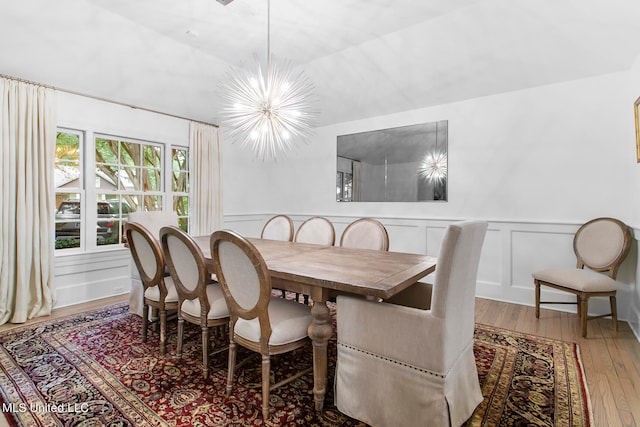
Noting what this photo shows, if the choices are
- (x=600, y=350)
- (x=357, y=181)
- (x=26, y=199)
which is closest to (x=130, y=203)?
(x=26, y=199)

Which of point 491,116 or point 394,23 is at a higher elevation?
point 394,23

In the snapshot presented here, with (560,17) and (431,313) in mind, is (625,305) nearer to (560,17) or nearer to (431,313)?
(560,17)

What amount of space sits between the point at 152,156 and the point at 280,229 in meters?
2.24

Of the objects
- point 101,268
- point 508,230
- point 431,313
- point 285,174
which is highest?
point 285,174

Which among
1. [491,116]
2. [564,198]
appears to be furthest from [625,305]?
[491,116]

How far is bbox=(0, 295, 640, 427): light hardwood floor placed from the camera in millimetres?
1740

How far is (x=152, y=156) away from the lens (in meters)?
4.39

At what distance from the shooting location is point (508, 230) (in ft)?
12.0

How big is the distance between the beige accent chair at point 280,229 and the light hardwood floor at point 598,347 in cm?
191

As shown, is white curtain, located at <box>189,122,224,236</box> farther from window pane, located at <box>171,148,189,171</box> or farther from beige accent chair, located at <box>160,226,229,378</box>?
beige accent chair, located at <box>160,226,229,378</box>

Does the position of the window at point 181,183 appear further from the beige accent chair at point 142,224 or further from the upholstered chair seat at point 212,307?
the upholstered chair seat at point 212,307

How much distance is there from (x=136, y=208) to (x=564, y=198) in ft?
16.8

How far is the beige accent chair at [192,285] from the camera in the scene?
199cm

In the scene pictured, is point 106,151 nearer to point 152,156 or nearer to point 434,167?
point 152,156
